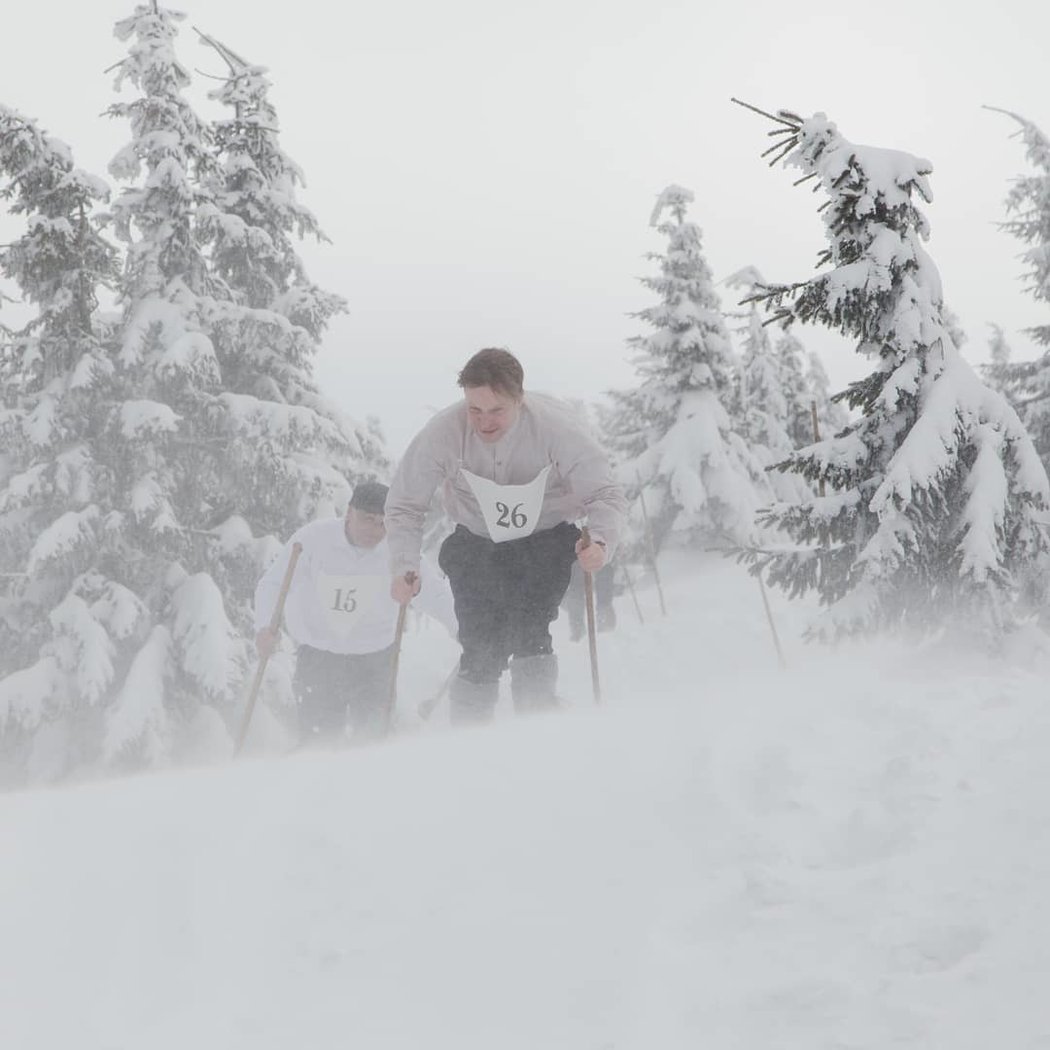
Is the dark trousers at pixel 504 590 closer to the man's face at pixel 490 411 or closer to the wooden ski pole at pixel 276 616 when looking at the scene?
the man's face at pixel 490 411

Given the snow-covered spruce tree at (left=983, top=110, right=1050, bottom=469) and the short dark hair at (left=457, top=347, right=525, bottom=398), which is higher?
the snow-covered spruce tree at (left=983, top=110, right=1050, bottom=469)

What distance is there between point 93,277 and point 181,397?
198 cm

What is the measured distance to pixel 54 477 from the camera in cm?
1262

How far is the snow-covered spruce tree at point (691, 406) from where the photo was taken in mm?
21828

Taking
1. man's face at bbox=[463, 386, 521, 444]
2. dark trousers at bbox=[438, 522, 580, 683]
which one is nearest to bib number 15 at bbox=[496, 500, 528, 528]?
dark trousers at bbox=[438, 522, 580, 683]

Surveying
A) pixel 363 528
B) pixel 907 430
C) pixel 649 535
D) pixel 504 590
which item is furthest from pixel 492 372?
pixel 649 535

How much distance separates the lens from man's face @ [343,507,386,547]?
7184 mm

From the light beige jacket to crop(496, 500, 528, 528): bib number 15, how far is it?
13 cm

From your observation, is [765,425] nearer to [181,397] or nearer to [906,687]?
[181,397]

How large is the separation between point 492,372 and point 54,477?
9.90 m

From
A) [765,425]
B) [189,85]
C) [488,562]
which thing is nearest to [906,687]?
[488,562]

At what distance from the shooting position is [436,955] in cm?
262

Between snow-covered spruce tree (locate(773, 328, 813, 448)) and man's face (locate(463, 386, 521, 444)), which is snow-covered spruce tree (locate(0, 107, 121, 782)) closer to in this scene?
man's face (locate(463, 386, 521, 444))

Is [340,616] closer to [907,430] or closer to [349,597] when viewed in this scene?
[349,597]
